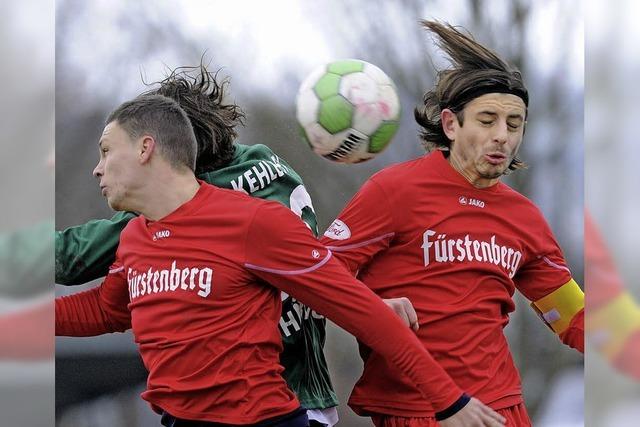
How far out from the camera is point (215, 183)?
3.08 m

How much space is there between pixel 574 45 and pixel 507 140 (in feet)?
6.72

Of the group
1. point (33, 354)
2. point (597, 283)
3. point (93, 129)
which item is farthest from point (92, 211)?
point (597, 283)

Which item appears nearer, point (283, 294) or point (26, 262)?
point (26, 262)

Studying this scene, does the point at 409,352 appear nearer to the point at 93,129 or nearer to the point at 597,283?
the point at 597,283

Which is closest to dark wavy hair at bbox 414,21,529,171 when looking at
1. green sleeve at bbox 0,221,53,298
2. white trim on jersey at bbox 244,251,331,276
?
white trim on jersey at bbox 244,251,331,276

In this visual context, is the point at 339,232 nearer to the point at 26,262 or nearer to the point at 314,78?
the point at 314,78

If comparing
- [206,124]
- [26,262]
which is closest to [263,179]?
[206,124]

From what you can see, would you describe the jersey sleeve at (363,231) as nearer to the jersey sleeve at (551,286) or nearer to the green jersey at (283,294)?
the green jersey at (283,294)

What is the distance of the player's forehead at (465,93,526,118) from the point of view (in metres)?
2.95

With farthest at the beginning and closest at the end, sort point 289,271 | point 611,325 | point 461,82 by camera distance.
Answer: point 461,82, point 289,271, point 611,325

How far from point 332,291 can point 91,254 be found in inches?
47.6

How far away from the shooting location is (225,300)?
243cm

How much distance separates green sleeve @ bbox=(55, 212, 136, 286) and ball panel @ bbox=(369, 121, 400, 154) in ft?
2.65

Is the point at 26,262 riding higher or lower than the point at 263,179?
lower
